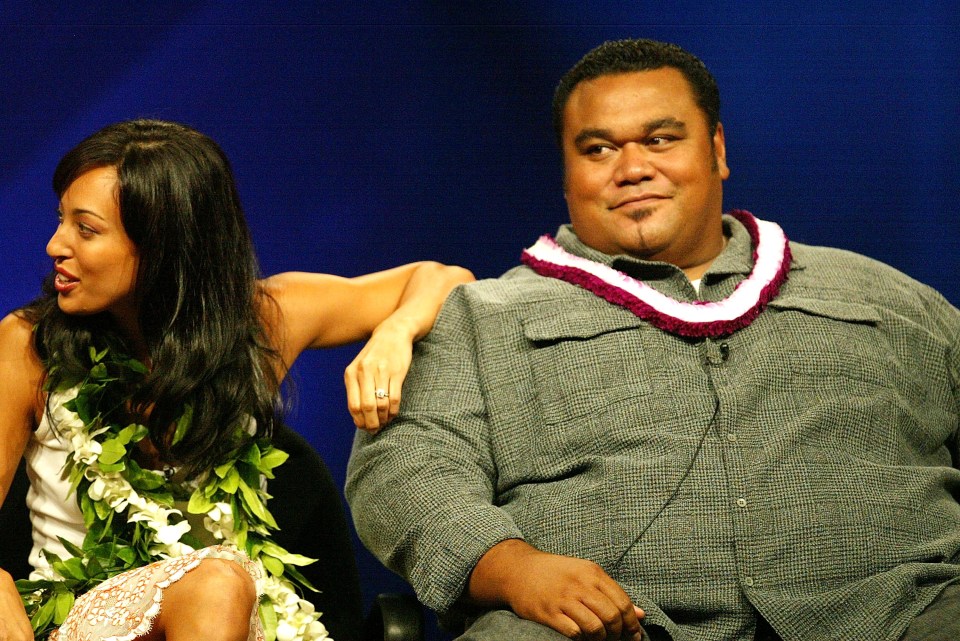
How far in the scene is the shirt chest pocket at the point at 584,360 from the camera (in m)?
2.20

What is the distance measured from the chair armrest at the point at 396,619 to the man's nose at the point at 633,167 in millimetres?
939

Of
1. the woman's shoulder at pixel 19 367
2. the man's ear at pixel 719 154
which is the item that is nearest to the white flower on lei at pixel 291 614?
the woman's shoulder at pixel 19 367

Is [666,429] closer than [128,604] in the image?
No

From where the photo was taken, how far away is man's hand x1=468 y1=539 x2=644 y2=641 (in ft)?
6.04

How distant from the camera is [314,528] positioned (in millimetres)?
2297

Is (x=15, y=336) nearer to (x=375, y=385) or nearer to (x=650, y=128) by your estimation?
(x=375, y=385)

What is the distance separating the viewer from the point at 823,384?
2225 millimetres

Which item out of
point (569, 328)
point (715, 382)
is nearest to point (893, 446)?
point (715, 382)

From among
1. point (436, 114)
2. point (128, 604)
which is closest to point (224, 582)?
point (128, 604)

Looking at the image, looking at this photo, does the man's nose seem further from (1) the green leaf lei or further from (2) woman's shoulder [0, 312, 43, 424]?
(2) woman's shoulder [0, 312, 43, 424]

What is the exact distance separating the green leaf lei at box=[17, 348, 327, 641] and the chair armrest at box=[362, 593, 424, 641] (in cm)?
15

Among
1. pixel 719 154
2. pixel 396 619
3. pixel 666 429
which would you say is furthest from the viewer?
pixel 719 154

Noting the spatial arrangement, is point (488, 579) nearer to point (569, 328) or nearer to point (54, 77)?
point (569, 328)

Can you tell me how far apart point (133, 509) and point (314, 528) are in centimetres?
37
